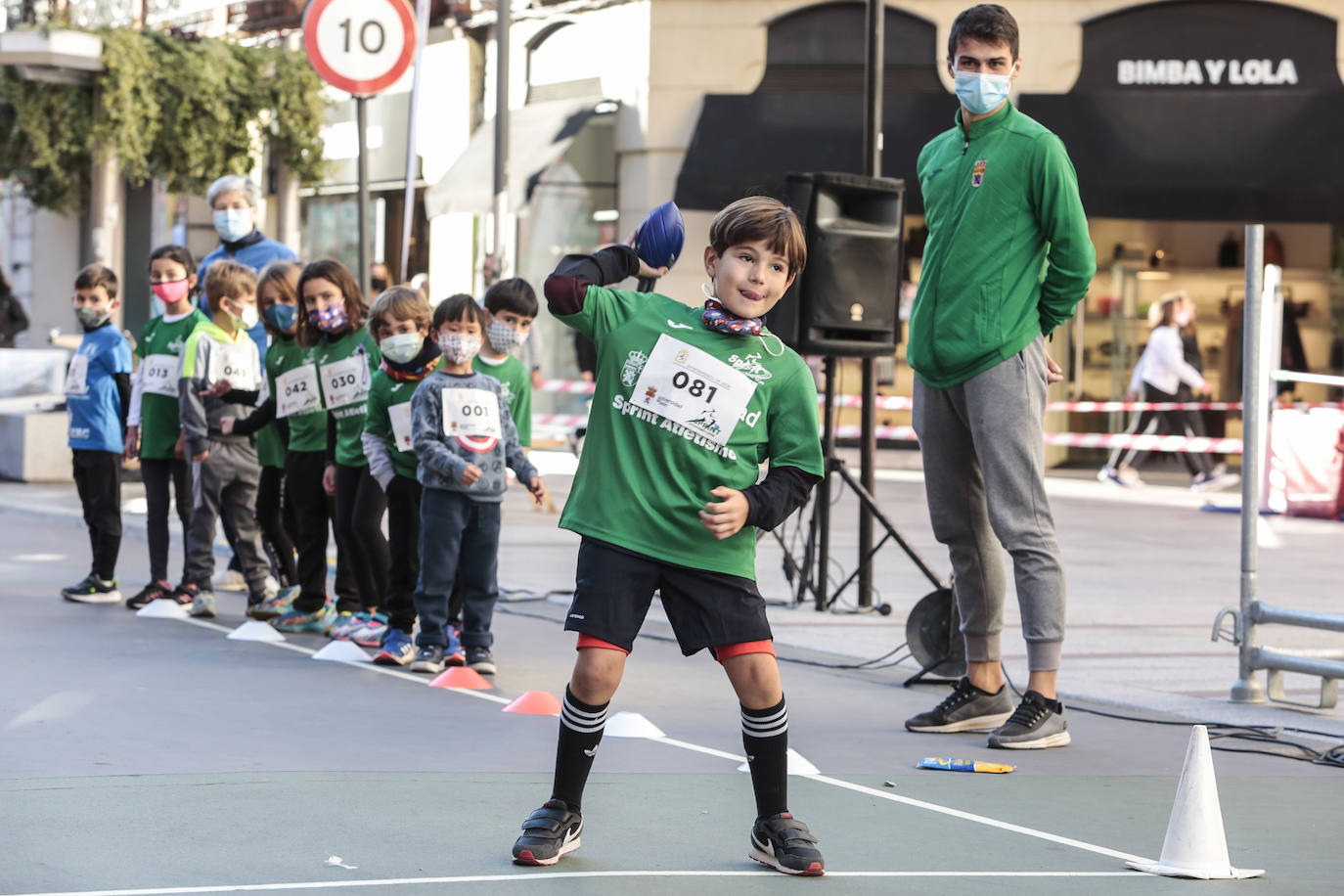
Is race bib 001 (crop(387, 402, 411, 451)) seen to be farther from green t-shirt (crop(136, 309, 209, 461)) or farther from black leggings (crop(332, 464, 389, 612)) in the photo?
green t-shirt (crop(136, 309, 209, 461))

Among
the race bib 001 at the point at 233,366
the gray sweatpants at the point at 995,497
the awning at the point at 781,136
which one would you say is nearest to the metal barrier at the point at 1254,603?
the gray sweatpants at the point at 995,497

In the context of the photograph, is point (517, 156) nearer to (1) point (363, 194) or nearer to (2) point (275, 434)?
(1) point (363, 194)

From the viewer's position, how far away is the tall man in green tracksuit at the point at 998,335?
677 centimetres

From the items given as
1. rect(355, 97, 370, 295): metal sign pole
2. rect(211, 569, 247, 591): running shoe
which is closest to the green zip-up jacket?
rect(355, 97, 370, 295): metal sign pole

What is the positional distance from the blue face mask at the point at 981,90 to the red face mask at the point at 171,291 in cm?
469

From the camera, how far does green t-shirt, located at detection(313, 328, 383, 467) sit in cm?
899

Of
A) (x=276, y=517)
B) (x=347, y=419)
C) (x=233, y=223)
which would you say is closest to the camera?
(x=347, y=419)

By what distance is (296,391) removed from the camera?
365 inches

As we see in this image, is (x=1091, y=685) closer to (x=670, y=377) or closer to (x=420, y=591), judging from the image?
(x=420, y=591)

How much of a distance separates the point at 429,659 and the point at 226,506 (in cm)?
224

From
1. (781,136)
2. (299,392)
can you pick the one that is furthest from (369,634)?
(781,136)

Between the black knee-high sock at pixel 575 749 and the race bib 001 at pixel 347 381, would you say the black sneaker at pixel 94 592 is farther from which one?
the black knee-high sock at pixel 575 749

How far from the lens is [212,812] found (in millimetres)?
5289

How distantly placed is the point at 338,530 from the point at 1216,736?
3.98 m
